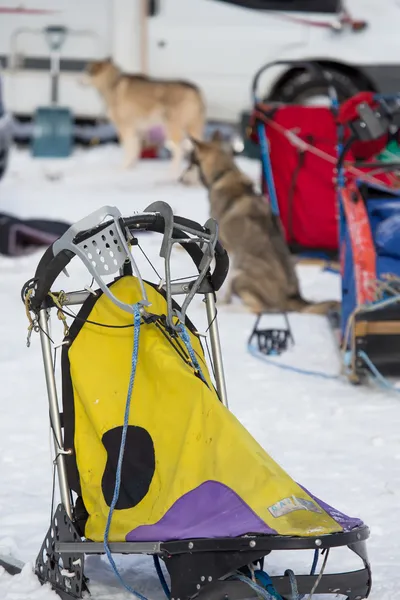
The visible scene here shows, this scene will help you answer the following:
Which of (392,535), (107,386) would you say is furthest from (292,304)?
(107,386)

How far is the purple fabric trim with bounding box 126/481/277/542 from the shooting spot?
2.08 m

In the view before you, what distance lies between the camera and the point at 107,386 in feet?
7.55

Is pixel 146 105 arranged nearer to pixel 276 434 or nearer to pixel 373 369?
pixel 373 369

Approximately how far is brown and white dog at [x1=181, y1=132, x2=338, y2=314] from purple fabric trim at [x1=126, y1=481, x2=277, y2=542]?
3.24 metres

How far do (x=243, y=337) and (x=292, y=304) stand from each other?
512mm

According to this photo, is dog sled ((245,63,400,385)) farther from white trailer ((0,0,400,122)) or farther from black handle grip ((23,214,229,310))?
white trailer ((0,0,400,122))

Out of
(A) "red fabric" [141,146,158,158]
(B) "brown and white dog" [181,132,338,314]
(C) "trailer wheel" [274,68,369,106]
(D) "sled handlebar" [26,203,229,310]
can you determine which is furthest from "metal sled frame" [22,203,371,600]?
(A) "red fabric" [141,146,158,158]

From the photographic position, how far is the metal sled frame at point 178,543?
2094mm

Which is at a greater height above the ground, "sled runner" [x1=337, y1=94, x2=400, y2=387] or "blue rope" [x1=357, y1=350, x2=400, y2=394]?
"sled runner" [x1=337, y1=94, x2=400, y2=387]

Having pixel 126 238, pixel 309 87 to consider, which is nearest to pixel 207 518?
pixel 126 238

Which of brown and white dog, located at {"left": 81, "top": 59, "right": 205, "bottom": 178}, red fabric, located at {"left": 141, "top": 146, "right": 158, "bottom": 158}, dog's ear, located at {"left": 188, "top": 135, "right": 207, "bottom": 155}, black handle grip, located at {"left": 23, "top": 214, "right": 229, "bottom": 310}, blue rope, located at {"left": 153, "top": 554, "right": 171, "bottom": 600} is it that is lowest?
red fabric, located at {"left": 141, "top": 146, "right": 158, "bottom": 158}

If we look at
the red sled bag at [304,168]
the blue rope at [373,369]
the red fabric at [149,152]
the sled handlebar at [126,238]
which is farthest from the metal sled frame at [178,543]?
the red fabric at [149,152]

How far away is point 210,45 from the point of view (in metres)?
10.6

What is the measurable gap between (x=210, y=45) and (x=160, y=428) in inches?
348
